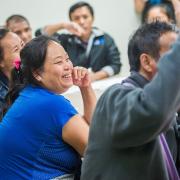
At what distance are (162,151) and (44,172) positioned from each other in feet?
1.99

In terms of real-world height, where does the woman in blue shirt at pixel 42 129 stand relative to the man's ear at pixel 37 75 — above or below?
below

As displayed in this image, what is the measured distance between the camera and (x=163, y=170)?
1176mm

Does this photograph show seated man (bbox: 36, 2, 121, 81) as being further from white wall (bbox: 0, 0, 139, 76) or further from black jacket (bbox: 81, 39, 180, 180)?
black jacket (bbox: 81, 39, 180, 180)

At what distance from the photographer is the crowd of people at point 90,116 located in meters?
1.02

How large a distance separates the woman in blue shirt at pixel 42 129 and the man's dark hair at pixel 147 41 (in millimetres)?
325

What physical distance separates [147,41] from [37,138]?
1.78 ft

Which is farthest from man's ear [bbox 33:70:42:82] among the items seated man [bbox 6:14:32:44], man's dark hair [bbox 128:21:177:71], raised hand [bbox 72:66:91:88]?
seated man [bbox 6:14:32:44]

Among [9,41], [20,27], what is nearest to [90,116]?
[9,41]

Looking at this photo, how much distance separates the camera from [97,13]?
15.8 feet

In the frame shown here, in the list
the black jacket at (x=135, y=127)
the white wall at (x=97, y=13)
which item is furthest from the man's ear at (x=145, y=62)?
the white wall at (x=97, y=13)

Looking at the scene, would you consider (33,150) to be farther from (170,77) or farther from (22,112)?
(170,77)

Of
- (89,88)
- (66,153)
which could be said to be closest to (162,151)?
(66,153)

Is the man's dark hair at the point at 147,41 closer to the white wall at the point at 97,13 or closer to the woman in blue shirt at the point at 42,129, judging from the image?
the woman in blue shirt at the point at 42,129

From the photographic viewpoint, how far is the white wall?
15.5 feet
